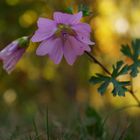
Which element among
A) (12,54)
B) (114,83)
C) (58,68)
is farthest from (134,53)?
(58,68)

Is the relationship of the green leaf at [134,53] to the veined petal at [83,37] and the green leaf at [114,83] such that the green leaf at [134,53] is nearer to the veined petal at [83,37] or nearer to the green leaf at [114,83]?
the green leaf at [114,83]

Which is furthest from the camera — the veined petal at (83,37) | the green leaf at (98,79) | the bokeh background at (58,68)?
the bokeh background at (58,68)

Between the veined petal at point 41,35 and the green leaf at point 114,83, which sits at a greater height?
the veined petal at point 41,35

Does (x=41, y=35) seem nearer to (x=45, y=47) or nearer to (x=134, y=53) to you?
(x=45, y=47)

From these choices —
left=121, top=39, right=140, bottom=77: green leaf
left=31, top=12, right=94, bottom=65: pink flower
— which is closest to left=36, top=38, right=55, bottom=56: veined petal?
left=31, top=12, right=94, bottom=65: pink flower

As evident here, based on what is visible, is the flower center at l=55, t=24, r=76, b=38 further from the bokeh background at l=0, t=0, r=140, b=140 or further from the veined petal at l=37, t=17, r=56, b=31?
the bokeh background at l=0, t=0, r=140, b=140

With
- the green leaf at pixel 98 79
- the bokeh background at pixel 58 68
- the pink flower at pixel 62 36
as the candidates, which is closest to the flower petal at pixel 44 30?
the pink flower at pixel 62 36
